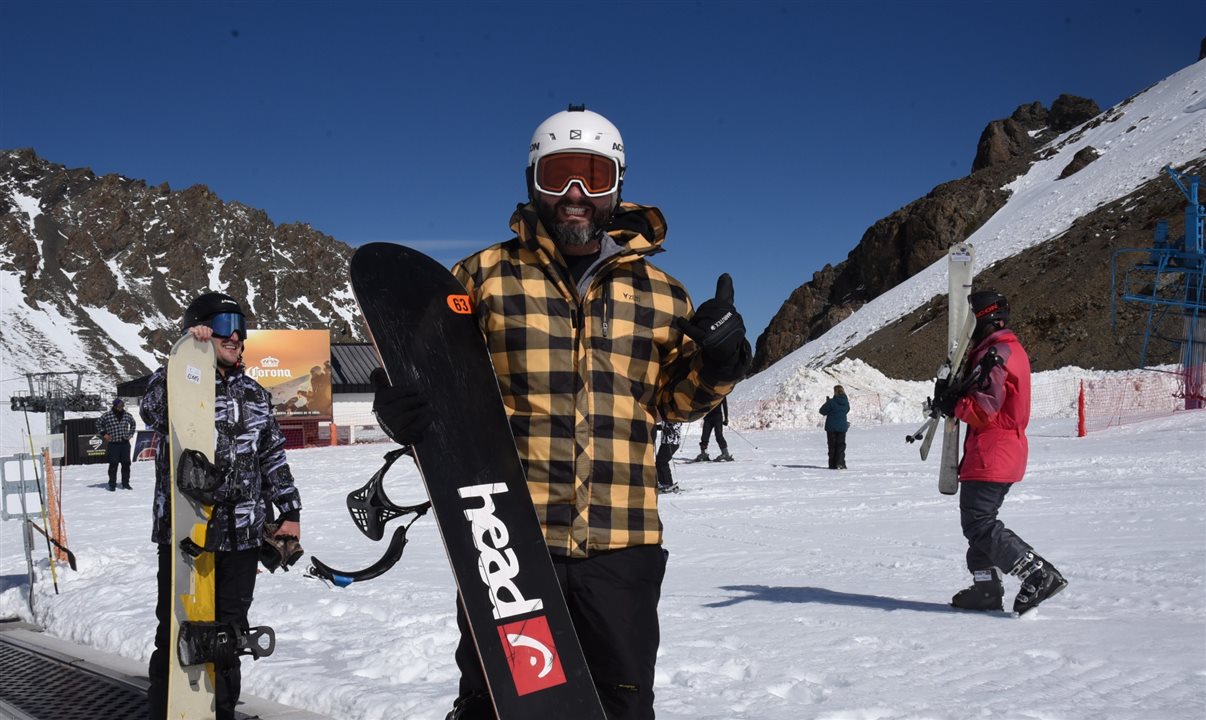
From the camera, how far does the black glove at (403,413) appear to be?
2.77 m

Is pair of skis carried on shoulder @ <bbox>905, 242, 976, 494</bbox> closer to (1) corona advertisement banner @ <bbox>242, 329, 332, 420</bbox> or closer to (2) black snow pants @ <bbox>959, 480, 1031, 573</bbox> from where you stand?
(2) black snow pants @ <bbox>959, 480, 1031, 573</bbox>

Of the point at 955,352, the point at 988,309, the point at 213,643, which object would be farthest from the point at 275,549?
the point at 955,352

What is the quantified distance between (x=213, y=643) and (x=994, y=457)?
14.6ft

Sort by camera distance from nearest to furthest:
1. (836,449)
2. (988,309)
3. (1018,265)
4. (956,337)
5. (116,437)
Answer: (988,309) → (956,337) → (836,449) → (116,437) → (1018,265)

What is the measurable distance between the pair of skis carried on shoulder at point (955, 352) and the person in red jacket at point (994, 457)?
0.26 m

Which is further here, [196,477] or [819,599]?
[819,599]

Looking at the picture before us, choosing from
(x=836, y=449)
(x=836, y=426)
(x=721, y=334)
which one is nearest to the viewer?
(x=721, y=334)

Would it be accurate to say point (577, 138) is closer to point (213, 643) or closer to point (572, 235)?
point (572, 235)

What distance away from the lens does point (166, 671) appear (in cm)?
420

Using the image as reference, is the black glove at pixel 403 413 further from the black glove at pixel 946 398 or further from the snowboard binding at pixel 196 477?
the black glove at pixel 946 398

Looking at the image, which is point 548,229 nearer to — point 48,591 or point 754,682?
point 754,682

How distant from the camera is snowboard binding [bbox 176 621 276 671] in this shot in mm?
4066

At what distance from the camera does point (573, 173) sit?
9.73 ft

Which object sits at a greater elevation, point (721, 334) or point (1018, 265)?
point (1018, 265)
